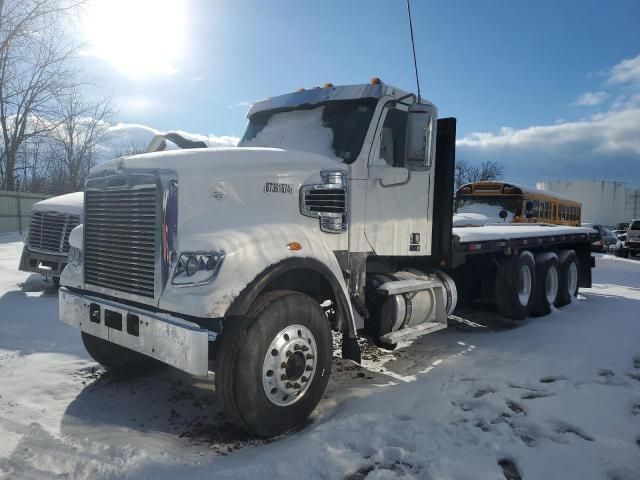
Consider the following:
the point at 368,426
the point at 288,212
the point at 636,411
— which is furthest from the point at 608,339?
the point at 288,212

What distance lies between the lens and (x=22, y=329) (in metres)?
5.84

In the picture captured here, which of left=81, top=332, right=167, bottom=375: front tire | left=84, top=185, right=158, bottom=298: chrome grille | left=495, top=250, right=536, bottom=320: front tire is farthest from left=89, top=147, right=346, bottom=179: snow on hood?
left=495, top=250, right=536, bottom=320: front tire

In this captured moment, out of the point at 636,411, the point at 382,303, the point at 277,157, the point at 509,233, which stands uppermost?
the point at 277,157

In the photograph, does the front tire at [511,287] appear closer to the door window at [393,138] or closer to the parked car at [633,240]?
the door window at [393,138]

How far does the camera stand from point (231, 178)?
12.0 feet

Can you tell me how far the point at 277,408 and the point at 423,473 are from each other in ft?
3.52

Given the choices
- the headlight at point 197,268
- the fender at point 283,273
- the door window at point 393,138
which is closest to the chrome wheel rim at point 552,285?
the door window at point 393,138

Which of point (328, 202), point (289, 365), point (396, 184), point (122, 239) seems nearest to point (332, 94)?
point (396, 184)

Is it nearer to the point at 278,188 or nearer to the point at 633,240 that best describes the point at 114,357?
the point at 278,188

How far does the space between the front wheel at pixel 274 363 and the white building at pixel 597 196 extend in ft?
156

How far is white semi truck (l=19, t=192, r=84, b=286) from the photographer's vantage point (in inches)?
318

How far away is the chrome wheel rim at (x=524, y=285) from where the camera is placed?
732 centimetres

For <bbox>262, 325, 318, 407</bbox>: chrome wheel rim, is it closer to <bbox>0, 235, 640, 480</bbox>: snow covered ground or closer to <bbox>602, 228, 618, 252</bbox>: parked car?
<bbox>0, 235, 640, 480</bbox>: snow covered ground

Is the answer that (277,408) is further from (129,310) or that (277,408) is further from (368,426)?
(129,310)
